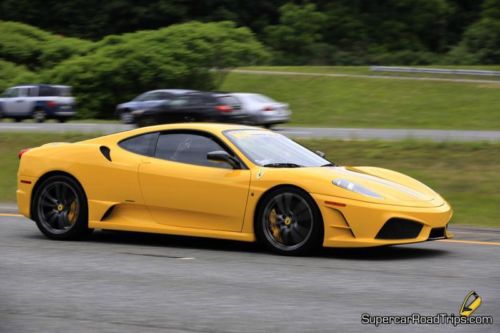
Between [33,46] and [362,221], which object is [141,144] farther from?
[33,46]

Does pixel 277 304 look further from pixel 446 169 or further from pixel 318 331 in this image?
pixel 446 169

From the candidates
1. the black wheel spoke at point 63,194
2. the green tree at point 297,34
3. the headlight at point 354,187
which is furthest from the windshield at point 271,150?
the green tree at point 297,34

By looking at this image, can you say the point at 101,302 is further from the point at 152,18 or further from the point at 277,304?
the point at 152,18

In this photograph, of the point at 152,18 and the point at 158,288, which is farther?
the point at 152,18

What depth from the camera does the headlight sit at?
858cm

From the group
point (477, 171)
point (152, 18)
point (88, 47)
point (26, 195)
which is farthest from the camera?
point (152, 18)

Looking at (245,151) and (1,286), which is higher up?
(245,151)

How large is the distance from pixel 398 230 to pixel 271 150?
1647 millimetres

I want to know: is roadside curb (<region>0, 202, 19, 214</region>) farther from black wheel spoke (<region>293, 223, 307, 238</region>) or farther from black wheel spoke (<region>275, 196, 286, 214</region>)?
black wheel spoke (<region>293, 223, 307, 238</region>)

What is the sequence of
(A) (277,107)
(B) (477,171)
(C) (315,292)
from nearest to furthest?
(C) (315,292) < (B) (477,171) < (A) (277,107)

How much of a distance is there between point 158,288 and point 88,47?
42526 mm

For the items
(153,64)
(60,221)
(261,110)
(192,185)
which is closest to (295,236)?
(192,185)

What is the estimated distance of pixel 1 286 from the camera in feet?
23.5

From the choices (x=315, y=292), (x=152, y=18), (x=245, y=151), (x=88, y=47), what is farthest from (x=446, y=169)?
(x=152, y=18)
